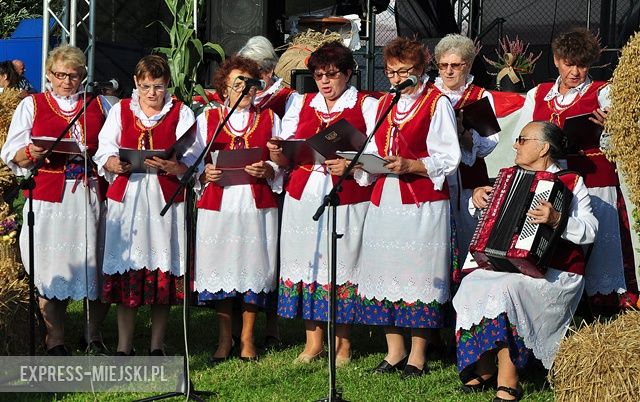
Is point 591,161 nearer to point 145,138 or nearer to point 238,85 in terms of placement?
point 238,85

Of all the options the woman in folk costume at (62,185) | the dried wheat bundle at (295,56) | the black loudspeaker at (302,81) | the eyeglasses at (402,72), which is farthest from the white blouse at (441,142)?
the dried wheat bundle at (295,56)

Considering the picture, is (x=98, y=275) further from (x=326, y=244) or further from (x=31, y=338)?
(x=326, y=244)

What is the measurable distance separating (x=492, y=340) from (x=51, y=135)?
294cm

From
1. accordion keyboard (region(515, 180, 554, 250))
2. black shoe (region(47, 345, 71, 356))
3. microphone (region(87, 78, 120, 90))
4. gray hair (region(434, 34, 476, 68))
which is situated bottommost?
black shoe (region(47, 345, 71, 356))

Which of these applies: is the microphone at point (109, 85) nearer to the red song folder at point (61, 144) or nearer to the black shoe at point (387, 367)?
the red song folder at point (61, 144)

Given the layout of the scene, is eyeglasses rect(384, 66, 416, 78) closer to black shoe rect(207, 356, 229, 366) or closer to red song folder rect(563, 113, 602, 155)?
red song folder rect(563, 113, 602, 155)

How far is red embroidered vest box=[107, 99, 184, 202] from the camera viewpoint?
22.1ft

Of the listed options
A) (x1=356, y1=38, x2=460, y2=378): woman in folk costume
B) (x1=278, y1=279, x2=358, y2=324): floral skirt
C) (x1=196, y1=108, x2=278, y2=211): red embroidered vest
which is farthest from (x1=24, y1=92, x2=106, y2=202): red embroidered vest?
(x1=356, y1=38, x2=460, y2=378): woman in folk costume

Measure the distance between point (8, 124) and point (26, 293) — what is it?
1.20m

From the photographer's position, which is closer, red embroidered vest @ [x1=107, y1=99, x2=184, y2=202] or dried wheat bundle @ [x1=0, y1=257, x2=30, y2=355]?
dried wheat bundle @ [x1=0, y1=257, x2=30, y2=355]

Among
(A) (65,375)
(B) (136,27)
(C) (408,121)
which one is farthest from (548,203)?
(B) (136,27)

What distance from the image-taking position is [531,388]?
20.0 ft

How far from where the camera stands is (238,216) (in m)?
6.76

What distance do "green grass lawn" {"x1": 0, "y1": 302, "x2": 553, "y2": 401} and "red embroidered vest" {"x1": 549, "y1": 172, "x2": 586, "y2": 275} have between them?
70cm
